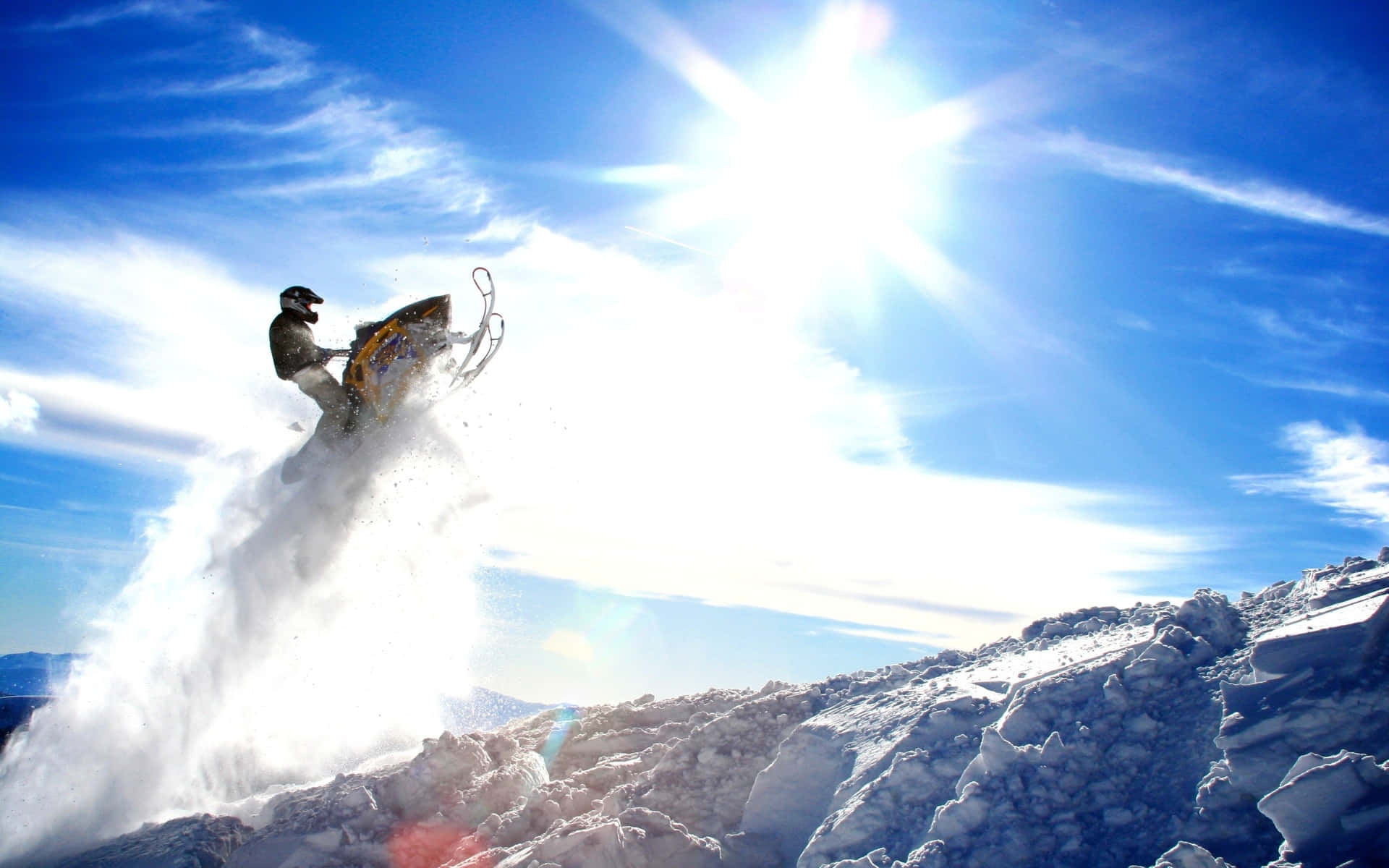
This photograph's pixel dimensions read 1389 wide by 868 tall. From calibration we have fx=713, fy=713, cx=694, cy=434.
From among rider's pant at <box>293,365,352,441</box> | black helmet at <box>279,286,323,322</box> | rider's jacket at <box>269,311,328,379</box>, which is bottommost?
rider's pant at <box>293,365,352,441</box>

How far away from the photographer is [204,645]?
21.5 meters

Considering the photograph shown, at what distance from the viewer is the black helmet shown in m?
18.1

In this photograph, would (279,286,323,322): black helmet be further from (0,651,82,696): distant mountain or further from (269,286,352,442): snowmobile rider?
(0,651,82,696): distant mountain

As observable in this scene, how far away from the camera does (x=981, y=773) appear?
371 inches

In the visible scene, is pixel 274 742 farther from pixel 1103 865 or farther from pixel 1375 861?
pixel 1375 861

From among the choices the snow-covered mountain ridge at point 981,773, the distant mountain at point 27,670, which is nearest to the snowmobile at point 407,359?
the snow-covered mountain ridge at point 981,773

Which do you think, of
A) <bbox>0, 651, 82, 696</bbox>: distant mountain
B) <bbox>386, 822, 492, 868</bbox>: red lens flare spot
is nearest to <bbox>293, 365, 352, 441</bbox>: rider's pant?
<bbox>386, 822, 492, 868</bbox>: red lens flare spot

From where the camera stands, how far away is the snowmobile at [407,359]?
62.1ft

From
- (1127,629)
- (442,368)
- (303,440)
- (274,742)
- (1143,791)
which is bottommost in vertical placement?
(274,742)

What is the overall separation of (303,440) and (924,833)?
2051 centimetres

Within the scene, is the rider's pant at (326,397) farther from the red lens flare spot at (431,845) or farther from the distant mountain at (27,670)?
the distant mountain at (27,670)

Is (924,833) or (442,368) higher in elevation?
(442,368)

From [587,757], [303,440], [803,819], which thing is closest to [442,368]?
[303,440]

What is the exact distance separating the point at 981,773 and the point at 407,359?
16589 millimetres
